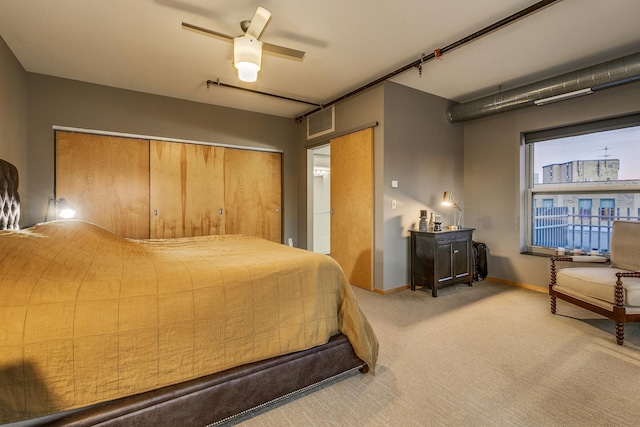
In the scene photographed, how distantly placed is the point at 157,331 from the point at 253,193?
3.79 m

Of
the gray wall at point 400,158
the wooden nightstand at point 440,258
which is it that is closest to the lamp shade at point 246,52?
the gray wall at point 400,158

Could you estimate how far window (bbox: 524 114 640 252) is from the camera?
3574 mm

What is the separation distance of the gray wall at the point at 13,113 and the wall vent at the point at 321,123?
359 cm

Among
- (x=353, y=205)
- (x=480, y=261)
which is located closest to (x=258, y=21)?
(x=353, y=205)

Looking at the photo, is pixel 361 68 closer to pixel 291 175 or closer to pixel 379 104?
pixel 379 104

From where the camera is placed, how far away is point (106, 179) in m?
3.97

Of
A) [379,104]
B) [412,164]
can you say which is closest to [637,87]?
[412,164]

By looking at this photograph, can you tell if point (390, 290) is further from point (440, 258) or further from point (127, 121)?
point (127, 121)

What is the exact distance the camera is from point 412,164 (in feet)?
13.8

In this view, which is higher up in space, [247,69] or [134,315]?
[247,69]

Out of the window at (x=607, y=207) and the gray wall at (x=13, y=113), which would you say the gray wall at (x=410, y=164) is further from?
the gray wall at (x=13, y=113)

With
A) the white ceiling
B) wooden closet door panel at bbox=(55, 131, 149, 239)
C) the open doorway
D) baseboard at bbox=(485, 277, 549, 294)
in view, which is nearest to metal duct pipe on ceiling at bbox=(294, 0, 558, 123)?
the white ceiling

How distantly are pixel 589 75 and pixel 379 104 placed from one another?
2179 mm

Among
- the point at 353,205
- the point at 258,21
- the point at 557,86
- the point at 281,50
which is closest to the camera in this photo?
the point at 258,21
